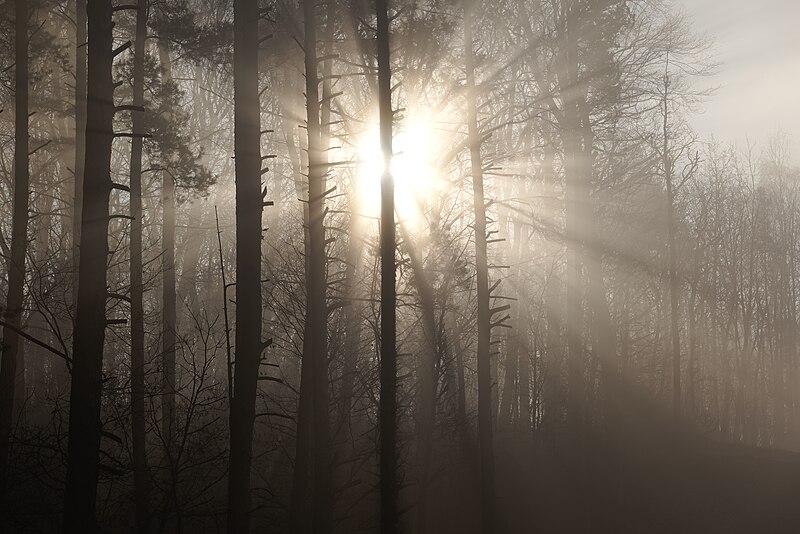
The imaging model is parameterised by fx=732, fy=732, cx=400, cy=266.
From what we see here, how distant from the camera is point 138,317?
13.5 m

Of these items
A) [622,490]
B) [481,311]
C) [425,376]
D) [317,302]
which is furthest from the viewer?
[622,490]

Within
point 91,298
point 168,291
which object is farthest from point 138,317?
point 91,298

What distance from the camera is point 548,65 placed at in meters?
21.4

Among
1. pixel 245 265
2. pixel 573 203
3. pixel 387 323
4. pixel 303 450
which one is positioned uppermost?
pixel 573 203

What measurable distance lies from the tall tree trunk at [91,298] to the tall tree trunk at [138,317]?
1755mm

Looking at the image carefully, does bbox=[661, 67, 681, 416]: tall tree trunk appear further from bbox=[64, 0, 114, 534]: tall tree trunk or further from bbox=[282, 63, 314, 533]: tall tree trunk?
bbox=[64, 0, 114, 534]: tall tree trunk

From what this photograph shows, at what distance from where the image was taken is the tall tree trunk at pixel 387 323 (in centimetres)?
1062

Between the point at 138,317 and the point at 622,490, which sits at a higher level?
the point at 138,317

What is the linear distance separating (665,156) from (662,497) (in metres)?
12.7

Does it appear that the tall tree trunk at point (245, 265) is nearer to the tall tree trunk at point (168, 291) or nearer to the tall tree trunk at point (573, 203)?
the tall tree trunk at point (168, 291)

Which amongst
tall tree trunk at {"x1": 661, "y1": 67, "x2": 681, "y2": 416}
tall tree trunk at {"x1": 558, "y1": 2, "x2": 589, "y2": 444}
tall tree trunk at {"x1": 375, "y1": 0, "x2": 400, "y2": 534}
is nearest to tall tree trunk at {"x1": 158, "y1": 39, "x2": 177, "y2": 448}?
tall tree trunk at {"x1": 375, "y1": 0, "x2": 400, "y2": 534}

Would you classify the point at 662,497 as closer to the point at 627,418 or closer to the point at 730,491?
the point at 730,491

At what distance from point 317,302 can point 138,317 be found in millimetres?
3294

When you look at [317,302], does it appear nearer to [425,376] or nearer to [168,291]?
[425,376]
